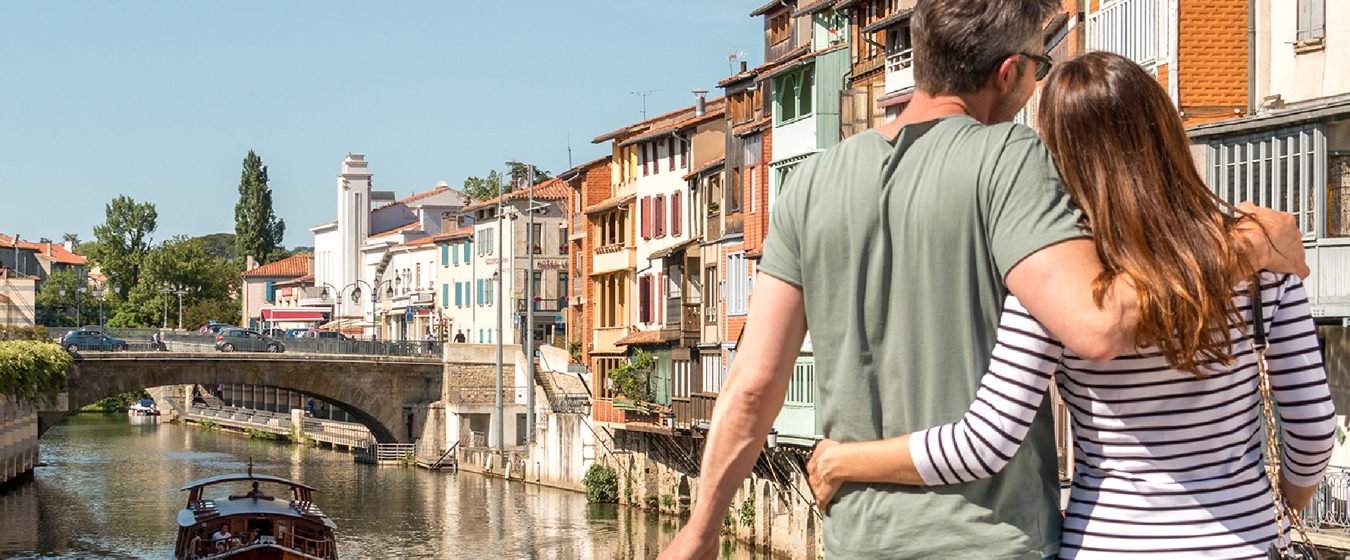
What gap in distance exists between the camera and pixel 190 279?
414 feet

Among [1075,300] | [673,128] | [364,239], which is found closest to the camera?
[1075,300]

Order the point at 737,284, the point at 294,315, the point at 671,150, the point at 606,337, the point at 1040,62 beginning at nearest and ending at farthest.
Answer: the point at 1040,62
the point at 737,284
the point at 671,150
the point at 606,337
the point at 294,315

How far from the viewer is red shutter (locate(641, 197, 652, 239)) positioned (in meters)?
54.0

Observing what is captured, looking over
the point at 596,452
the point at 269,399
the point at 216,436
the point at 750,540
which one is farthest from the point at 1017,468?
the point at 269,399

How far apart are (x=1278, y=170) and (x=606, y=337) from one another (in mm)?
38978

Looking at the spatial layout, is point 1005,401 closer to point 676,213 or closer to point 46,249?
point 676,213

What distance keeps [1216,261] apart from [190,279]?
129 m

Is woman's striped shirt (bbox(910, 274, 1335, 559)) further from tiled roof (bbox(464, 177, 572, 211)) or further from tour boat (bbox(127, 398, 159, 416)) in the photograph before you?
tour boat (bbox(127, 398, 159, 416))

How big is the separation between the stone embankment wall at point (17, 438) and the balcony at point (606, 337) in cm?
1842

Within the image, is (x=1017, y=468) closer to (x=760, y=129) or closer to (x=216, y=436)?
(x=760, y=129)

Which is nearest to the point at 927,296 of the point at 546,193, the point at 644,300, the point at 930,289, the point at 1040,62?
the point at 930,289

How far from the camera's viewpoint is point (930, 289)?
300 cm

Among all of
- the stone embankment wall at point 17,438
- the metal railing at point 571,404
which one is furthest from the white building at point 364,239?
the metal railing at point 571,404

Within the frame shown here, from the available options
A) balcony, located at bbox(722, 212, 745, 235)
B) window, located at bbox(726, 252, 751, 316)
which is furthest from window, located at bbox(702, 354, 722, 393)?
balcony, located at bbox(722, 212, 745, 235)
